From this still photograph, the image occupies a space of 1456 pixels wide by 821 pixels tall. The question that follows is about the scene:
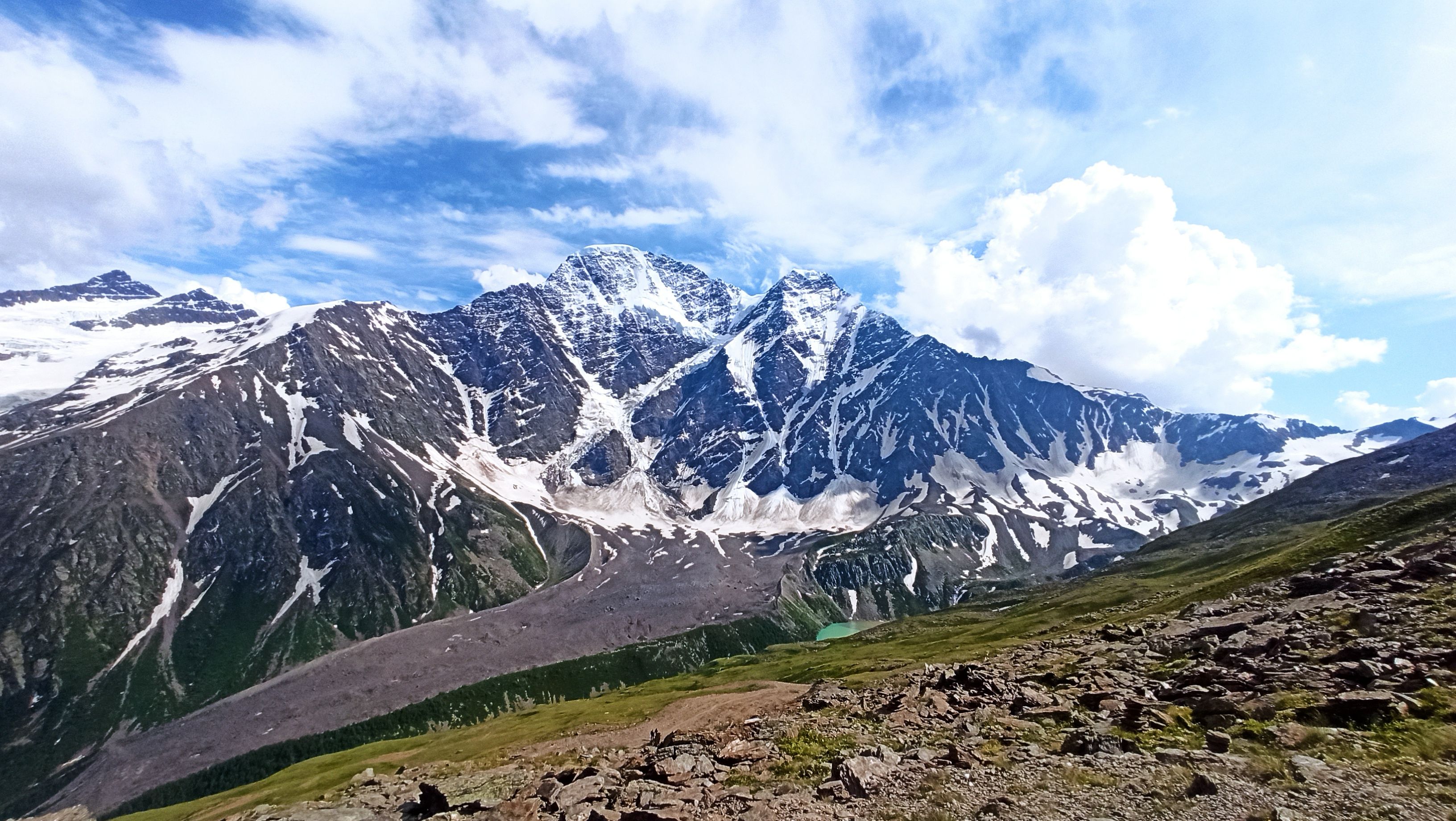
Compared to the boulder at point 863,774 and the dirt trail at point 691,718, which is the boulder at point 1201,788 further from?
the dirt trail at point 691,718

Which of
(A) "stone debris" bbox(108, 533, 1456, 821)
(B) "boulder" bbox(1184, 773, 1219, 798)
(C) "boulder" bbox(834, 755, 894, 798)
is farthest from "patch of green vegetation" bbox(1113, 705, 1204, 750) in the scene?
(C) "boulder" bbox(834, 755, 894, 798)

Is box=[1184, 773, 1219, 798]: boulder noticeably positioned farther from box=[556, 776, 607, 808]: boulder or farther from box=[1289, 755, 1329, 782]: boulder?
box=[556, 776, 607, 808]: boulder

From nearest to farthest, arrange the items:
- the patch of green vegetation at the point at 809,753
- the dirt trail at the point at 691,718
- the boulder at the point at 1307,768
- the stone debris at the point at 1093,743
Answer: the boulder at the point at 1307,768 → the stone debris at the point at 1093,743 → the patch of green vegetation at the point at 809,753 → the dirt trail at the point at 691,718

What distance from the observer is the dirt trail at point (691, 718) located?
168ft

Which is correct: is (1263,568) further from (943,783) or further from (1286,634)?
(943,783)

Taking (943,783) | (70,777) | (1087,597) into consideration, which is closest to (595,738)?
(943,783)

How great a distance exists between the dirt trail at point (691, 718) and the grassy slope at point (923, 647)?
5.18 metres

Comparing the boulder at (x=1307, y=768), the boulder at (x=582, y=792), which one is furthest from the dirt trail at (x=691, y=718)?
the boulder at (x=1307, y=768)

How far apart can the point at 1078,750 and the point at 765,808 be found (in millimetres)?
11814

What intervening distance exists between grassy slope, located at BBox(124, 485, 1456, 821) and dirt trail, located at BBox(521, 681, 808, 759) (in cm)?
518

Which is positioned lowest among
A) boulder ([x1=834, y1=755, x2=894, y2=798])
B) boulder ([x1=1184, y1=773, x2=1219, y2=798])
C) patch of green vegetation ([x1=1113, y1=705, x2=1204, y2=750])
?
boulder ([x1=834, y1=755, x2=894, y2=798])

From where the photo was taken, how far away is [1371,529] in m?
92.7

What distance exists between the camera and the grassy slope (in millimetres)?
82188

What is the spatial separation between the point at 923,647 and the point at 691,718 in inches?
3331
